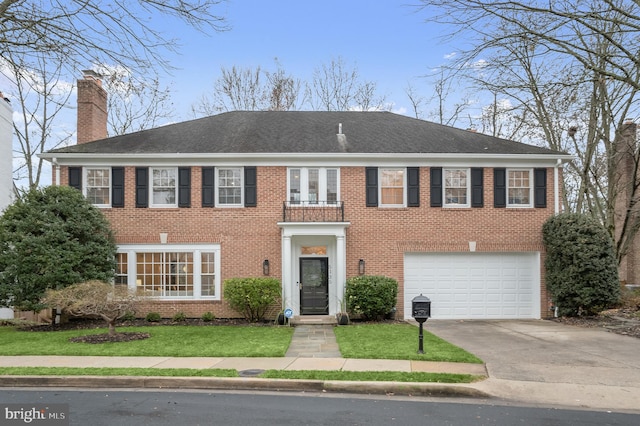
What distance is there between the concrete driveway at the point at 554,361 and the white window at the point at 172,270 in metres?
6.96

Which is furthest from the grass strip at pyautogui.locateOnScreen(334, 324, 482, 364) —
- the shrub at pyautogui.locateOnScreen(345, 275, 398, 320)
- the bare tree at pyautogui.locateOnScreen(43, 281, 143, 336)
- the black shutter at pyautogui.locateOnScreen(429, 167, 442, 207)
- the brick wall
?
the bare tree at pyautogui.locateOnScreen(43, 281, 143, 336)

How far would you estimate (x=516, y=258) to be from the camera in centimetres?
1678

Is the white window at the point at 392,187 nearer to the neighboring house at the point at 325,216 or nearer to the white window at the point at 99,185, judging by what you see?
the neighboring house at the point at 325,216

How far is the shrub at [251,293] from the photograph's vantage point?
15.3 metres

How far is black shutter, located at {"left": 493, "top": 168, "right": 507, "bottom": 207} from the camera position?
1662 cm

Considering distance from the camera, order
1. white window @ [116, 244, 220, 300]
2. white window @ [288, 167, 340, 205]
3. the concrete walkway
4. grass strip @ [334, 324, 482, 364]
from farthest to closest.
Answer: white window @ [288, 167, 340, 205] → white window @ [116, 244, 220, 300] → the concrete walkway → grass strip @ [334, 324, 482, 364]

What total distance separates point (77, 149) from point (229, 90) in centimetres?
1626

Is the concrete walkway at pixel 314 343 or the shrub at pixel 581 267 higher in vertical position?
the shrub at pixel 581 267

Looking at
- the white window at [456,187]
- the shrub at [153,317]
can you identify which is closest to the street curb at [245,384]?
the shrub at [153,317]

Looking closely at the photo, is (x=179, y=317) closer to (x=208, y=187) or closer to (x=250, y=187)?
(x=208, y=187)

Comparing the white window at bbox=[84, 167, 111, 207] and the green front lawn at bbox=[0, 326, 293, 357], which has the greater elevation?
the white window at bbox=[84, 167, 111, 207]

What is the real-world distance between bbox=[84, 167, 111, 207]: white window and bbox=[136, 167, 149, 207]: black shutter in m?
0.94

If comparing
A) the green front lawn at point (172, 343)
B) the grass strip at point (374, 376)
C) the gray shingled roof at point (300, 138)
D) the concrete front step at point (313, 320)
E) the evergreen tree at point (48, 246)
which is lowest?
the concrete front step at point (313, 320)

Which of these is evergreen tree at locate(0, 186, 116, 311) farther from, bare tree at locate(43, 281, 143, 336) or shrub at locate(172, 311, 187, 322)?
shrub at locate(172, 311, 187, 322)
